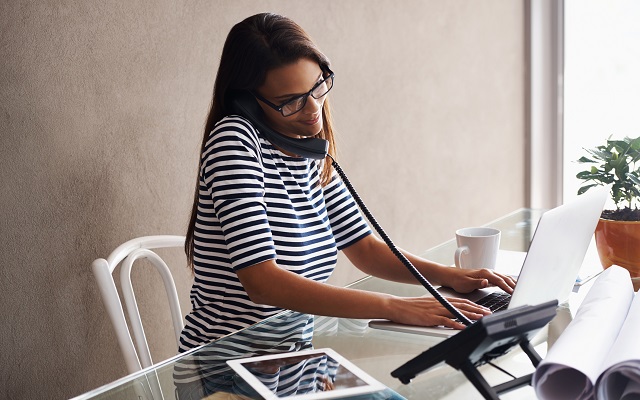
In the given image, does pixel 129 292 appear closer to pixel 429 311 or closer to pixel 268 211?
pixel 268 211

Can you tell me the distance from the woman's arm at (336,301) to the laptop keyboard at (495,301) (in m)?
0.06

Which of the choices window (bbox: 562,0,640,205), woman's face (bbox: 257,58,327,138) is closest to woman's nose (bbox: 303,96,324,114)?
woman's face (bbox: 257,58,327,138)

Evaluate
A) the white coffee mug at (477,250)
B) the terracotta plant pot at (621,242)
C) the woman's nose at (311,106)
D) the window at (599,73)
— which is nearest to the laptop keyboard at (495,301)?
the white coffee mug at (477,250)

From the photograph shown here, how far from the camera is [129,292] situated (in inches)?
63.2

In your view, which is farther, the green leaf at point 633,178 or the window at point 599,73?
the window at point 599,73

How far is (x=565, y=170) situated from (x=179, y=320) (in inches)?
98.1

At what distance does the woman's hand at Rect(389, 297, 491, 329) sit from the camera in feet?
3.99

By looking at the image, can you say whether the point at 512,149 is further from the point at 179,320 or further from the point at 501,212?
the point at 179,320

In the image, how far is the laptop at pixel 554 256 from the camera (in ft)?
3.42

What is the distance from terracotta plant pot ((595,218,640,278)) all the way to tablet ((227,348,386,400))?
68cm

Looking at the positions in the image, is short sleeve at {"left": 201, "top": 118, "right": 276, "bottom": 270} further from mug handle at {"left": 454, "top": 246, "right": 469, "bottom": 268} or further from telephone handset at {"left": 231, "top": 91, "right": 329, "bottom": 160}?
mug handle at {"left": 454, "top": 246, "right": 469, "bottom": 268}

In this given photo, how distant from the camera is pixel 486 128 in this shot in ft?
11.0

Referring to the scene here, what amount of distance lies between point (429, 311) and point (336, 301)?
0.55ft

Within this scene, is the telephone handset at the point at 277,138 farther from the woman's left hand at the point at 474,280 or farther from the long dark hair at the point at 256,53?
the woman's left hand at the point at 474,280
